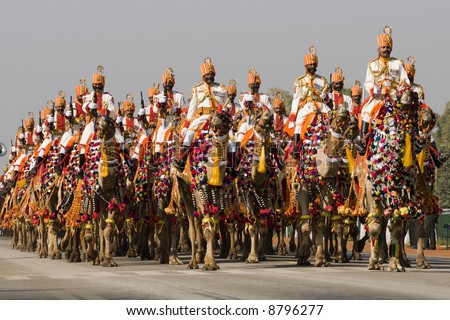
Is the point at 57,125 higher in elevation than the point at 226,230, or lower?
higher

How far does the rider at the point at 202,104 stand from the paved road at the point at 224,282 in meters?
2.36

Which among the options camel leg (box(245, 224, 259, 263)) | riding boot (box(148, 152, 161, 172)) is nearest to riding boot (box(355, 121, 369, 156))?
camel leg (box(245, 224, 259, 263))

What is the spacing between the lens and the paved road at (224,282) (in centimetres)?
1530

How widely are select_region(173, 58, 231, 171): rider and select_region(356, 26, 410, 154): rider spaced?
2806 mm

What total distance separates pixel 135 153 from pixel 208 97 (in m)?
4.63

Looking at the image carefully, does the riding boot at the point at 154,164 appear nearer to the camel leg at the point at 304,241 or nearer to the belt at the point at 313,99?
the belt at the point at 313,99

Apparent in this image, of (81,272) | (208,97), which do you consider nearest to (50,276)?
(81,272)

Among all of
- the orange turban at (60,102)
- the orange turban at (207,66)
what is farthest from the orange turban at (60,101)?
the orange turban at (207,66)

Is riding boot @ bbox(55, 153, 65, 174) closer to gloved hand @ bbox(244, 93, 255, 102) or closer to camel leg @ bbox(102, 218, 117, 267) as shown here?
camel leg @ bbox(102, 218, 117, 267)

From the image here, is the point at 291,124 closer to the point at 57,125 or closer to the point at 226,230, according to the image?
the point at 226,230

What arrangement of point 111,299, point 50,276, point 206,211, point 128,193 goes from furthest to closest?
1. point 128,193
2. point 206,211
3. point 50,276
4. point 111,299

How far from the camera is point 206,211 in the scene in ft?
69.4

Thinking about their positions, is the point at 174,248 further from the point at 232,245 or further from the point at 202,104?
the point at 202,104

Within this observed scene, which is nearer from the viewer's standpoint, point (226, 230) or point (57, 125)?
point (226, 230)
